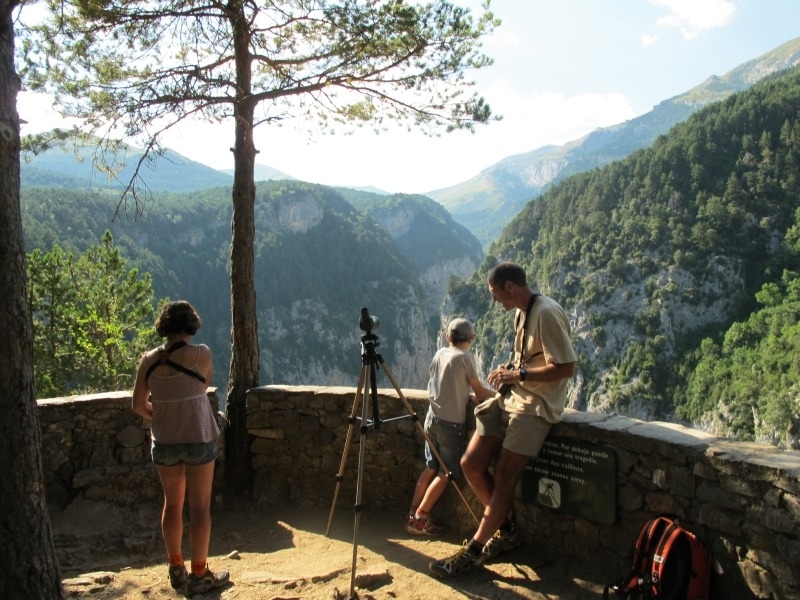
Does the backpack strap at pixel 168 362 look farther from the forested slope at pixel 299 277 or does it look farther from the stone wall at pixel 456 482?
the forested slope at pixel 299 277

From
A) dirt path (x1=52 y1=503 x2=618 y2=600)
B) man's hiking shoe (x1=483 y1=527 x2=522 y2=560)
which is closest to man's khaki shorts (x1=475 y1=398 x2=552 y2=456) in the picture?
man's hiking shoe (x1=483 y1=527 x2=522 y2=560)

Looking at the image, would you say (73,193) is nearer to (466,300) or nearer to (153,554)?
(466,300)

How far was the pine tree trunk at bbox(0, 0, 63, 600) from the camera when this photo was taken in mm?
2342

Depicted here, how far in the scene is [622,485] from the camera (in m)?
3.09

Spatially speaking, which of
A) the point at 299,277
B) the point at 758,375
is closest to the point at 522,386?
the point at 758,375

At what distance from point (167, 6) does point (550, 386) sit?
4.36 m

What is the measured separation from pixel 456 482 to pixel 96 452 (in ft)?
9.18

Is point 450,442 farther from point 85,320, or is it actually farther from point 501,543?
point 85,320

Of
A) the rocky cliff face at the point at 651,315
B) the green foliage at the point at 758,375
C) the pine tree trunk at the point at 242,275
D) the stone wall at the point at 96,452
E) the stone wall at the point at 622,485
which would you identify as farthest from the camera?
the rocky cliff face at the point at 651,315

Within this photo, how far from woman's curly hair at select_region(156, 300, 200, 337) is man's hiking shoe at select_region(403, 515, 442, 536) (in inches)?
73.4

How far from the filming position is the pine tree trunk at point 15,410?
2.34 meters

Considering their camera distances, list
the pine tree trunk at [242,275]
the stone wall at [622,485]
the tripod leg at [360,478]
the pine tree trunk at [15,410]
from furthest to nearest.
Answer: the pine tree trunk at [242,275] < the tripod leg at [360,478] < the stone wall at [622,485] < the pine tree trunk at [15,410]

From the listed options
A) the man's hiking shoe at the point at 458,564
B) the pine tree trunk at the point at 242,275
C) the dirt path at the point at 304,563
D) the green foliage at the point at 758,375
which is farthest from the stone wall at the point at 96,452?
the green foliage at the point at 758,375

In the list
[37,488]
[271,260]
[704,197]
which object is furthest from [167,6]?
[271,260]
